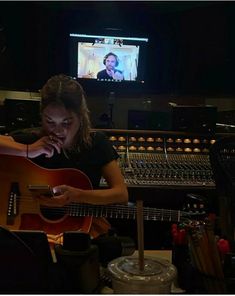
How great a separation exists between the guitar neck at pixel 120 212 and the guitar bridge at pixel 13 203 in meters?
0.25

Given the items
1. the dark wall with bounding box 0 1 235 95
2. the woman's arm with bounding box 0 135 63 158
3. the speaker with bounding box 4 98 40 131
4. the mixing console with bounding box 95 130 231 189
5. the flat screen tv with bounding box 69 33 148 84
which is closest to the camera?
the woman's arm with bounding box 0 135 63 158

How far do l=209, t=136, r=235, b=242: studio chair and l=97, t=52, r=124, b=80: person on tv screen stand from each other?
2044mm

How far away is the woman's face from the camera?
6.61 feet

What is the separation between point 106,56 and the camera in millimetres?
3463

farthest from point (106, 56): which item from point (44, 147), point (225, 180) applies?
point (225, 180)

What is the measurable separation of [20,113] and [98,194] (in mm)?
1502

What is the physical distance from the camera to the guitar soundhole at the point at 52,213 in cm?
177

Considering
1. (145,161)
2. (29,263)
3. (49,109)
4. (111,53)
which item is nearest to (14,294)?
(29,263)

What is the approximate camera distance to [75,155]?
212 cm

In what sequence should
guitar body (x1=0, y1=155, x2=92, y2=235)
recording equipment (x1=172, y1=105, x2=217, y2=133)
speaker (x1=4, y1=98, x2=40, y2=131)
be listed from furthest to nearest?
recording equipment (x1=172, y1=105, x2=217, y2=133)
speaker (x1=4, y1=98, x2=40, y2=131)
guitar body (x1=0, y1=155, x2=92, y2=235)

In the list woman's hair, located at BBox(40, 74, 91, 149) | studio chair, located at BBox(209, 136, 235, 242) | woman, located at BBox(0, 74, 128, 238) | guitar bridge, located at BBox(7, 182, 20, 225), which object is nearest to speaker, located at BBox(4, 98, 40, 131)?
woman, located at BBox(0, 74, 128, 238)

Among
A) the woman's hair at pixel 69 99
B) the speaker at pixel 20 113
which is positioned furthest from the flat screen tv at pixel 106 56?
the woman's hair at pixel 69 99

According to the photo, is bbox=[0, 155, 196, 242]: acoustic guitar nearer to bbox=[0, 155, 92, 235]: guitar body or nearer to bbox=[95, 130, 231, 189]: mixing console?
bbox=[0, 155, 92, 235]: guitar body

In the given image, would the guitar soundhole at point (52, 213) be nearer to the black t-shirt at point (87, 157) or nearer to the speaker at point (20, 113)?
the black t-shirt at point (87, 157)
